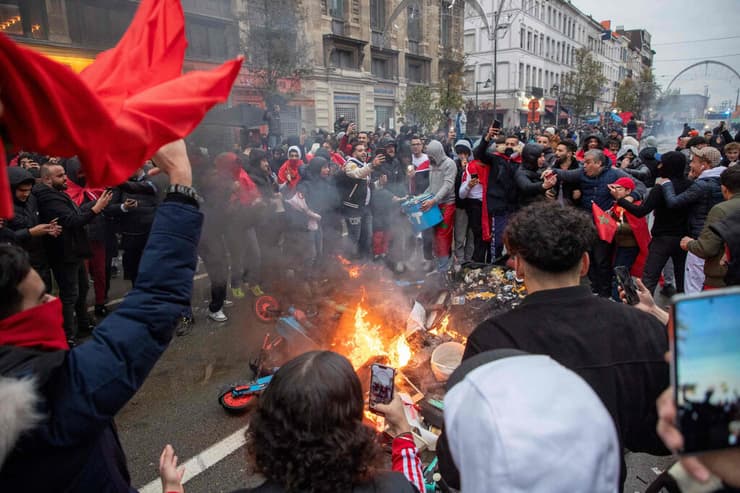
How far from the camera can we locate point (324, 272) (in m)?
6.96

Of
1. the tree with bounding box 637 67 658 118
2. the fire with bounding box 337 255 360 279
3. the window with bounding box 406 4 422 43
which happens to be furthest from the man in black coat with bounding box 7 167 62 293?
the tree with bounding box 637 67 658 118

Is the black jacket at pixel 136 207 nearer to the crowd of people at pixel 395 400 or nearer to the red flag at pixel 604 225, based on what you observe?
the crowd of people at pixel 395 400

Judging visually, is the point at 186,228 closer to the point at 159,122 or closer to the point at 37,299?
the point at 159,122

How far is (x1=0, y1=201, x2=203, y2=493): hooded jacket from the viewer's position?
1169 mm

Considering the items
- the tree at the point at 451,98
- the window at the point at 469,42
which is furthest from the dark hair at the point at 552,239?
the window at the point at 469,42

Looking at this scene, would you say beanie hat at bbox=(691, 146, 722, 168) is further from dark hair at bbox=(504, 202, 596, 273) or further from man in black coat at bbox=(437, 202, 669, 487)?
man in black coat at bbox=(437, 202, 669, 487)

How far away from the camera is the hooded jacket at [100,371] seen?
3.84ft

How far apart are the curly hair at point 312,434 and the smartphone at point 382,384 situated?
90 cm

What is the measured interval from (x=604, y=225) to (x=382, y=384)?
4167 millimetres

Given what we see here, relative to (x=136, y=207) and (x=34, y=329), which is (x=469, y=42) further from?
(x=34, y=329)

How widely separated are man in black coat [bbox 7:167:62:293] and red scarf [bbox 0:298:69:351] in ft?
12.2

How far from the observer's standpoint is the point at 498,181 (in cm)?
695

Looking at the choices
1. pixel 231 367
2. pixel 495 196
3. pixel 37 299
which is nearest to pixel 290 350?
pixel 231 367

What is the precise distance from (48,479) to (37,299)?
581 millimetres
